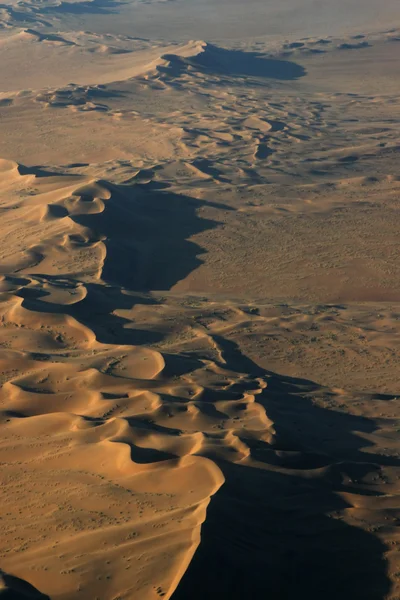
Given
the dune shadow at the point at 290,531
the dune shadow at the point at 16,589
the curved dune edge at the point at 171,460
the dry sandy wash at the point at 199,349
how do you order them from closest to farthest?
1. the dune shadow at the point at 16,589
2. the dune shadow at the point at 290,531
3. the curved dune edge at the point at 171,460
4. the dry sandy wash at the point at 199,349

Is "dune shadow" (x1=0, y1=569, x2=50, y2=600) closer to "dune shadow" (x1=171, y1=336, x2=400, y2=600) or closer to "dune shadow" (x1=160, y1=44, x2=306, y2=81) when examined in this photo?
"dune shadow" (x1=171, y1=336, x2=400, y2=600)

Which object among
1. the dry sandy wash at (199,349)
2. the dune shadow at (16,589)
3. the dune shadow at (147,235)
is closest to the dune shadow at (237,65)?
the dry sandy wash at (199,349)

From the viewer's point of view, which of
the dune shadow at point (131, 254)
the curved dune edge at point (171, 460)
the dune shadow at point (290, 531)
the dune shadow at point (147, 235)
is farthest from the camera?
the dune shadow at point (147, 235)

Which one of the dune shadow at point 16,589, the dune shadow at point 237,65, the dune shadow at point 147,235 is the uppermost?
the dune shadow at point 237,65

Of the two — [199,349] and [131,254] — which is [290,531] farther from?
[131,254]

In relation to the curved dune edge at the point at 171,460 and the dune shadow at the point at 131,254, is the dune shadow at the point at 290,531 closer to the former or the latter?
the curved dune edge at the point at 171,460

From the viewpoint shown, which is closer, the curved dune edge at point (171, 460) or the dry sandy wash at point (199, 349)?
the curved dune edge at point (171, 460)

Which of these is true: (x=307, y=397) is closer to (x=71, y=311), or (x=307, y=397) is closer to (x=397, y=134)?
(x=71, y=311)

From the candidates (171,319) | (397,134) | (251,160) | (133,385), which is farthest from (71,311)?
(397,134)

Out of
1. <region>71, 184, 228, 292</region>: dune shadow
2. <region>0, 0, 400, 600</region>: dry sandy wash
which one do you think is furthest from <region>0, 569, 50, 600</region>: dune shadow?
<region>71, 184, 228, 292</region>: dune shadow
